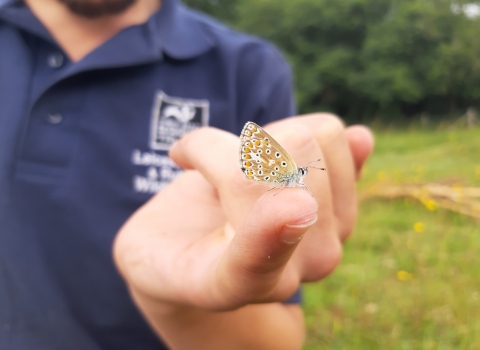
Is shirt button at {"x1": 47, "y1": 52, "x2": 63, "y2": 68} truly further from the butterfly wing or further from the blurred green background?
the blurred green background

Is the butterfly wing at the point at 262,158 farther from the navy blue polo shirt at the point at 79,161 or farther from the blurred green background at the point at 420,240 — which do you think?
the blurred green background at the point at 420,240

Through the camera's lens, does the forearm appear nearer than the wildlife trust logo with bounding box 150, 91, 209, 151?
Yes

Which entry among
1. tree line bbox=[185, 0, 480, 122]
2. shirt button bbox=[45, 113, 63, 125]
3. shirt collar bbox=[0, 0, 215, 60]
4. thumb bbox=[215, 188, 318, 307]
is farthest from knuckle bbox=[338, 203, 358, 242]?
tree line bbox=[185, 0, 480, 122]

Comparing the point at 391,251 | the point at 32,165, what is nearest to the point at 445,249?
the point at 391,251

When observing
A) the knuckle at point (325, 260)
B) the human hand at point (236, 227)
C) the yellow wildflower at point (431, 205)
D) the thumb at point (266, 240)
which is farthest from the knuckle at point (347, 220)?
the yellow wildflower at point (431, 205)

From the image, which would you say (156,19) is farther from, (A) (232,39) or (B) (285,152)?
(B) (285,152)

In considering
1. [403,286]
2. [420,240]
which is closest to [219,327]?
[403,286]

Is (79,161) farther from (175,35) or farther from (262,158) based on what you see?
(262,158)
